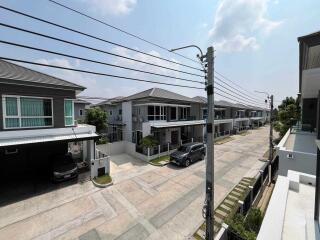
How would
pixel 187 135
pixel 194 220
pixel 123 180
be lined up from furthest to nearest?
1. pixel 187 135
2. pixel 123 180
3. pixel 194 220

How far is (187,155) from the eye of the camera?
15.4m

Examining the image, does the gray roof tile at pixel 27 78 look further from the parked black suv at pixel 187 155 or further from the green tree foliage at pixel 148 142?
the parked black suv at pixel 187 155

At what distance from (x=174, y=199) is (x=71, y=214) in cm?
547

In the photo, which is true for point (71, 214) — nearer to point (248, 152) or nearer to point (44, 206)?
point (44, 206)

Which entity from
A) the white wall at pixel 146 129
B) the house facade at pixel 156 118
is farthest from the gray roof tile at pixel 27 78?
the white wall at pixel 146 129

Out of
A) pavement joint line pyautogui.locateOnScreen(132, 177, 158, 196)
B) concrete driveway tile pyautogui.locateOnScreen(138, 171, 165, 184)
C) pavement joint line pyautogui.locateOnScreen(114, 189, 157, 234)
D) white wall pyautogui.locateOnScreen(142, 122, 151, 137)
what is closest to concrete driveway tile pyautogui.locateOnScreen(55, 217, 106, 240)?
pavement joint line pyautogui.locateOnScreen(114, 189, 157, 234)

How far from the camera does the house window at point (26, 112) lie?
1013 centimetres

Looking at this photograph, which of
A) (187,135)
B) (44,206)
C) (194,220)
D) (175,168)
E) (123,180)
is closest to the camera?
(194,220)

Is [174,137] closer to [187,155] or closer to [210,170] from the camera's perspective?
[187,155]

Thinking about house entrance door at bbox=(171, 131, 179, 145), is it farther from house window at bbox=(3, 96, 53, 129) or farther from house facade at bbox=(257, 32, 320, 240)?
house window at bbox=(3, 96, 53, 129)

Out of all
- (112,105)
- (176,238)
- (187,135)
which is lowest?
(176,238)

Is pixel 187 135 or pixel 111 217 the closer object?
pixel 111 217

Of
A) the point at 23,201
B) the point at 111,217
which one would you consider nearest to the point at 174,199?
the point at 111,217

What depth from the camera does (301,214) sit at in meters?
4.94
